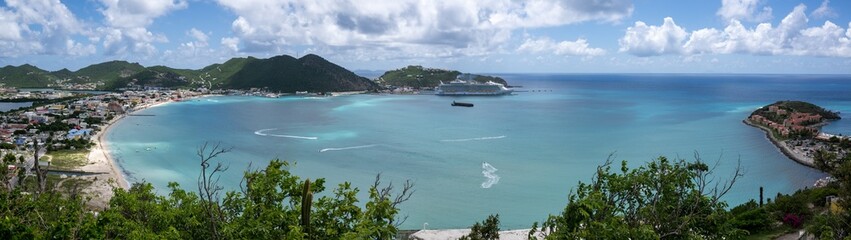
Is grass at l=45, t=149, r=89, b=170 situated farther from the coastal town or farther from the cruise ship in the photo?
the cruise ship

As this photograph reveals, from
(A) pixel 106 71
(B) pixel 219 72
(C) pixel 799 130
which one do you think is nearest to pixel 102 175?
(C) pixel 799 130

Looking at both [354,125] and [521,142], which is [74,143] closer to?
[354,125]

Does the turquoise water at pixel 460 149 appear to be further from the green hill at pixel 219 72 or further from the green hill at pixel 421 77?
the green hill at pixel 421 77

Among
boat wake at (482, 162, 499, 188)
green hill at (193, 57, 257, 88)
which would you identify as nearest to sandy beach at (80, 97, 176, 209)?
boat wake at (482, 162, 499, 188)

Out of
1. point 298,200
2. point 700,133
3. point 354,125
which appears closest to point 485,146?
point 354,125

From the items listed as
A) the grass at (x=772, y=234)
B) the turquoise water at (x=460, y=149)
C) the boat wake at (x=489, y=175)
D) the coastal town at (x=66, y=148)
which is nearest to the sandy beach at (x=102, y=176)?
the coastal town at (x=66, y=148)

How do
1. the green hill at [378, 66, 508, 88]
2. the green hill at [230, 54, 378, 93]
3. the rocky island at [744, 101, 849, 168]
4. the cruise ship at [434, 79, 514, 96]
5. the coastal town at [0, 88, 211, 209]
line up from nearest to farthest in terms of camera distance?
1. the coastal town at [0, 88, 211, 209]
2. the rocky island at [744, 101, 849, 168]
3. the cruise ship at [434, 79, 514, 96]
4. the green hill at [230, 54, 378, 93]
5. the green hill at [378, 66, 508, 88]
